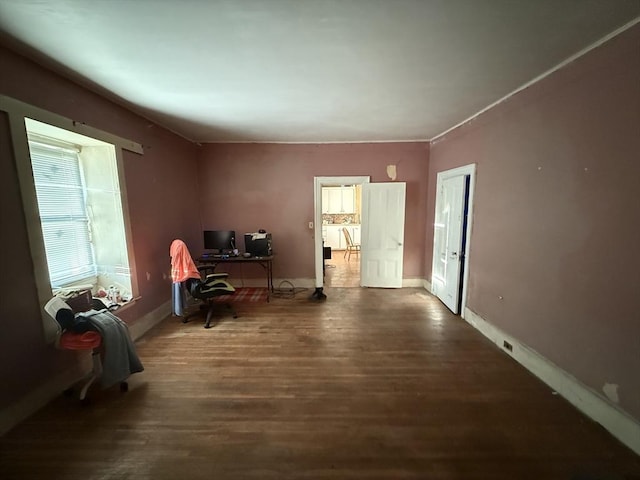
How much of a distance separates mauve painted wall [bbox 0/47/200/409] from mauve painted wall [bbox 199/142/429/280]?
0.84 meters

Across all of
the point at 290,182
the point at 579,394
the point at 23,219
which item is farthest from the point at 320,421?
the point at 290,182

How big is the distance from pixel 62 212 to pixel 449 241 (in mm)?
4567

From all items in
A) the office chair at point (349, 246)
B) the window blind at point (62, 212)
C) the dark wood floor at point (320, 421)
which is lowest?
the dark wood floor at point (320, 421)

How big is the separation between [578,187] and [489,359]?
5.59 feet

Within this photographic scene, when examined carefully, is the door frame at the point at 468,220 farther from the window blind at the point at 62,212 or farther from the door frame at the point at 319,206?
the window blind at the point at 62,212

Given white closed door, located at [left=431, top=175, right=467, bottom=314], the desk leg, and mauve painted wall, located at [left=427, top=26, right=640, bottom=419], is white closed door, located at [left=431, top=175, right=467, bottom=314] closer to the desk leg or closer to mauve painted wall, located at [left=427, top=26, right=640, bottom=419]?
mauve painted wall, located at [left=427, top=26, right=640, bottom=419]

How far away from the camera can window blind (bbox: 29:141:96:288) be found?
2.23m

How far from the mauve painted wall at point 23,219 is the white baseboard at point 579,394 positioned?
407cm

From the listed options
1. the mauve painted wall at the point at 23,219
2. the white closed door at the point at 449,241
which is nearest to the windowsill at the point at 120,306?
the mauve painted wall at the point at 23,219

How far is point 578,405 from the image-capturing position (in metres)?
1.84

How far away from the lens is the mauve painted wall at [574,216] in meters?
1.55

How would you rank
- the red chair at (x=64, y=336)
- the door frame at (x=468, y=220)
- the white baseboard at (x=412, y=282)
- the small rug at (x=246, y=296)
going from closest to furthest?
the red chair at (x=64, y=336), the door frame at (x=468, y=220), the small rug at (x=246, y=296), the white baseboard at (x=412, y=282)

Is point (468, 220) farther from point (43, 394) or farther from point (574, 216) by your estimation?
point (43, 394)

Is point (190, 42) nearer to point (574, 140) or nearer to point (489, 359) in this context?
point (574, 140)
